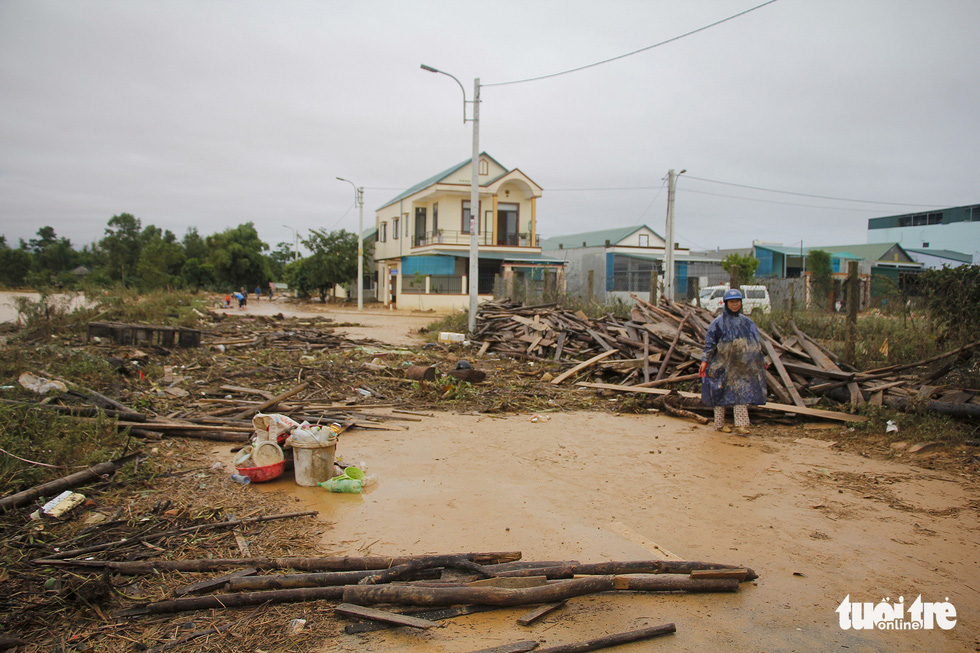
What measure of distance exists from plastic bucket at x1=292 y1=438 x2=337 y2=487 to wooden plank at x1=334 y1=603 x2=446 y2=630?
2.26 meters

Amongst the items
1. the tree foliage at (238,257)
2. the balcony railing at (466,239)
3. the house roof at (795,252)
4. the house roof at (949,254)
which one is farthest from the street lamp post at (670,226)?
the tree foliage at (238,257)

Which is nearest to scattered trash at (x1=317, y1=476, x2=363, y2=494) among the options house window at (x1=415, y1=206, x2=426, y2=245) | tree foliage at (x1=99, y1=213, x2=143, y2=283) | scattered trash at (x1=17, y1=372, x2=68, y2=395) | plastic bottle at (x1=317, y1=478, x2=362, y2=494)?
plastic bottle at (x1=317, y1=478, x2=362, y2=494)

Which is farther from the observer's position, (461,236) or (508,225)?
(508,225)

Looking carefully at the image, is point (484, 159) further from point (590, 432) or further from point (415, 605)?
point (415, 605)

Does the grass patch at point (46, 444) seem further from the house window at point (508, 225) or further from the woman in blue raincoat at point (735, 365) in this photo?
the house window at point (508, 225)

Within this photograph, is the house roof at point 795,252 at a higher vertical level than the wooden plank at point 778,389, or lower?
higher

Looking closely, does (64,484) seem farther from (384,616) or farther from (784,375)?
(784,375)

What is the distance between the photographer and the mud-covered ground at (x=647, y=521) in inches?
120

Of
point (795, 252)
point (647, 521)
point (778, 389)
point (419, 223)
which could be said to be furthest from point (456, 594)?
point (795, 252)

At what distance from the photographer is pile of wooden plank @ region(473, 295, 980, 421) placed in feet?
25.4

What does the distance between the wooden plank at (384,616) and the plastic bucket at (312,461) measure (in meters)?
2.26

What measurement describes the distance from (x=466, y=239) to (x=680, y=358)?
2893 centimetres

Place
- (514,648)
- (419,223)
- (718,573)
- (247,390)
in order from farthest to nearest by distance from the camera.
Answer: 1. (419,223)
2. (247,390)
3. (718,573)
4. (514,648)

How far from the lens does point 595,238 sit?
55.7 m
